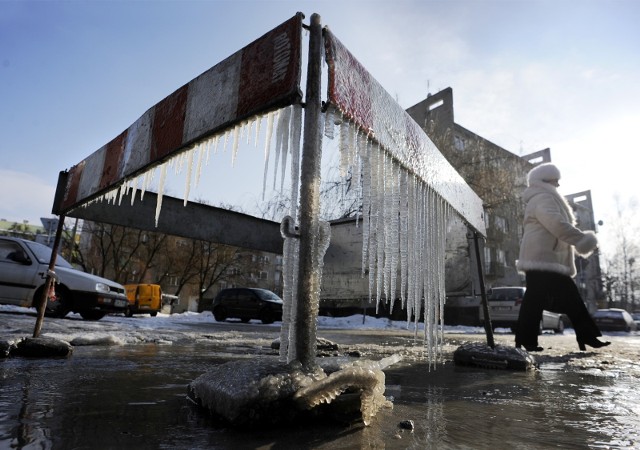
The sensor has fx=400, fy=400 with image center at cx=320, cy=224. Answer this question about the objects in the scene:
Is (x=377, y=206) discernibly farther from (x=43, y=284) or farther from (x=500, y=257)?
(x=500, y=257)

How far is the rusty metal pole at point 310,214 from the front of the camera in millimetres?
1502

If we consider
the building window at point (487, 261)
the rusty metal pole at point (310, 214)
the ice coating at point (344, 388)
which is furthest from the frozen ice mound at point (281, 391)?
the building window at point (487, 261)

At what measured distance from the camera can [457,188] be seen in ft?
11.8

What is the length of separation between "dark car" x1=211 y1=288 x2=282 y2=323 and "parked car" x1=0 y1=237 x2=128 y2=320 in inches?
271

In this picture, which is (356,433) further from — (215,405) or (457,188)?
(457,188)

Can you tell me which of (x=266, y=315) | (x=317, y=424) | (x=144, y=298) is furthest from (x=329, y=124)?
(x=144, y=298)

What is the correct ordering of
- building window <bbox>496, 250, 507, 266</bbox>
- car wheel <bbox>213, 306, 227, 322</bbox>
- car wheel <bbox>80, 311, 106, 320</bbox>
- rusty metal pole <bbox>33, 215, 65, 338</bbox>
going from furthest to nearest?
building window <bbox>496, 250, 507, 266</bbox>
car wheel <bbox>213, 306, 227, 322</bbox>
car wheel <bbox>80, 311, 106, 320</bbox>
rusty metal pole <bbox>33, 215, 65, 338</bbox>

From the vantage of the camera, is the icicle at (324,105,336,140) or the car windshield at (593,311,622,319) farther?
the car windshield at (593,311,622,319)

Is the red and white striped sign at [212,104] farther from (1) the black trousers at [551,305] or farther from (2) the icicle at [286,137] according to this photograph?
(1) the black trousers at [551,305]

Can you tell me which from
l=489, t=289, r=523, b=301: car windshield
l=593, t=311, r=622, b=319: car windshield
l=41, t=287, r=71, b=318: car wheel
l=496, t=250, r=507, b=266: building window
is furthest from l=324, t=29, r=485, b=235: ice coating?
l=496, t=250, r=507, b=266: building window

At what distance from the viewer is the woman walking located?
4.92 m

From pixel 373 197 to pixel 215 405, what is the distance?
1361 millimetres

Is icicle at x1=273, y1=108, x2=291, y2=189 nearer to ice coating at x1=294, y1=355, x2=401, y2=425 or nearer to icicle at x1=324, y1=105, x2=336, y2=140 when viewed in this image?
icicle at x1=324, y1=105, x2=336, y2=140

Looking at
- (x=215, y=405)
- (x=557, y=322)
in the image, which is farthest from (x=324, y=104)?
(x=557, y=322)
